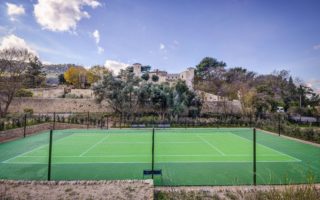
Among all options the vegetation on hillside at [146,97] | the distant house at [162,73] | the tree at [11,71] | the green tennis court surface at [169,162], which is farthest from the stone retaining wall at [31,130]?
the distant house at [162,73]

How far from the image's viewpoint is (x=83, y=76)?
179 feet

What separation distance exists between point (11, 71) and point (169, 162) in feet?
79.7

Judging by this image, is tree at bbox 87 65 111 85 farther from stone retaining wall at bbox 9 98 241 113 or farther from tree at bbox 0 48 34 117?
tree at bbox 0 48 34 117

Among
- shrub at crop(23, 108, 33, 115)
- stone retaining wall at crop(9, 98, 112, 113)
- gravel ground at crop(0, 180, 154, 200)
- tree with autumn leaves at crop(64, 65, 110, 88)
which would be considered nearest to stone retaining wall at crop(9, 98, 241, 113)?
stone retaining wall at crop(9, 98, 112, 113)

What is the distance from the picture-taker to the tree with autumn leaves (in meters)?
54.2

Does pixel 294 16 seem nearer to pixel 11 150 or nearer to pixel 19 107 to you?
pixel 11 150

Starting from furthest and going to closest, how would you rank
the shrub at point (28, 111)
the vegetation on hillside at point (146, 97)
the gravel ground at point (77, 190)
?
the shrub at point (28, 111)
the vegetation on hillside at point (146, 97)
the gravel ground at point (77, 190)

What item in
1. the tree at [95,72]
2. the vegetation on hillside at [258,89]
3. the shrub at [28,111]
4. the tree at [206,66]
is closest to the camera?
the shrub at [28,111]

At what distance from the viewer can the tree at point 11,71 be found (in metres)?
23.9

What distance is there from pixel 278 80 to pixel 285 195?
147 feet

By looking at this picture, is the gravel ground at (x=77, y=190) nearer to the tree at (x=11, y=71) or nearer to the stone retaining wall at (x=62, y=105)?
the tree at (x=11, y=71)

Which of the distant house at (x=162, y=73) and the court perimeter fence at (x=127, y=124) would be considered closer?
the court perimeter fence at (x=127, y=124)

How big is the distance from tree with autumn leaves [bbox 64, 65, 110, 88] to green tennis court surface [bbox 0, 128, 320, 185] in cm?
4457

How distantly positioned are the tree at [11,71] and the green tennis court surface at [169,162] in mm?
15406
